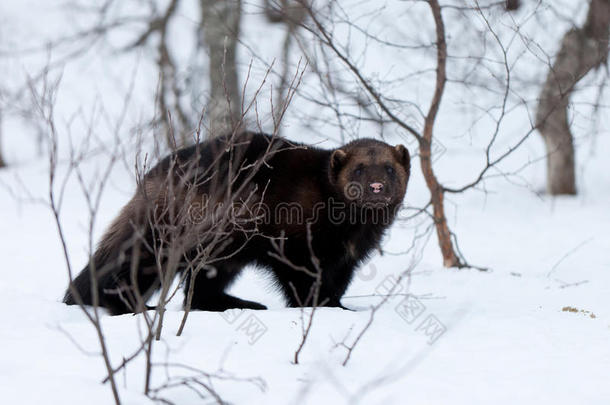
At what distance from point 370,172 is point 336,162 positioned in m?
0.25

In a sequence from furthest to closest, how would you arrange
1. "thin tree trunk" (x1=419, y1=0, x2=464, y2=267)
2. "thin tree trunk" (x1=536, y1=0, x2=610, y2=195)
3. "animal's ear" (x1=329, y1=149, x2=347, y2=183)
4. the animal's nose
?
"thin tree trunk" (x1=536, y1=0, x2=610, y2=195), "thin tree trunk" (x1=419, y1=0, x2=464, y2=267), "animal's ear" (x1=329, y1=149, x2=347, y2=183), the animal's nose

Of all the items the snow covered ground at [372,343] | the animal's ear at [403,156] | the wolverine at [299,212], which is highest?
the animal's ear at [403,156]

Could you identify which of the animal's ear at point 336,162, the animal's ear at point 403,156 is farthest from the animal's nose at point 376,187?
the animal's ear at point 403,156

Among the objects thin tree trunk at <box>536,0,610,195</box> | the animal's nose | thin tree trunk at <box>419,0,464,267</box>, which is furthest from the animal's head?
thin tree trunk at <box>536,0,610,195</box>

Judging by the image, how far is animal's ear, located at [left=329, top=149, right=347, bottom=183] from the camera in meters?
4.59

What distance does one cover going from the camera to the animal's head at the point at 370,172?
4.48 metres

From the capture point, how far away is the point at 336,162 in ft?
15.2

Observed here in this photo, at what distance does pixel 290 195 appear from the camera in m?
4.59

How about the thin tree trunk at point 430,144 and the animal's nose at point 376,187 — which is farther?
the thin tree trunk at point 430,144

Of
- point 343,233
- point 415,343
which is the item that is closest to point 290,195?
point 343,233

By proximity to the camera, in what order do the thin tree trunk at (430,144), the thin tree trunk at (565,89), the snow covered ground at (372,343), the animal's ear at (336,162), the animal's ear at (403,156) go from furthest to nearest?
1. the thin tree trunk at (565,89)
2. the thin tree trunk at (430,144)
3. the animal's ear at (403,156)
4. the animal's ear at (336,162)
5. the snow covered ground at (372,343)

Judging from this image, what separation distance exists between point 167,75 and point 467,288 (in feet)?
26.1

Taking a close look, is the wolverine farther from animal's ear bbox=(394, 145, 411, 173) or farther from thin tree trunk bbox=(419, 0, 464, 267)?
thin tree trunk bbox=(419, 0, 464, 267)

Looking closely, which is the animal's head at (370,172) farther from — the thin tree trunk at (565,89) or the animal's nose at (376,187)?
the thin tree trunk at (565,89)
